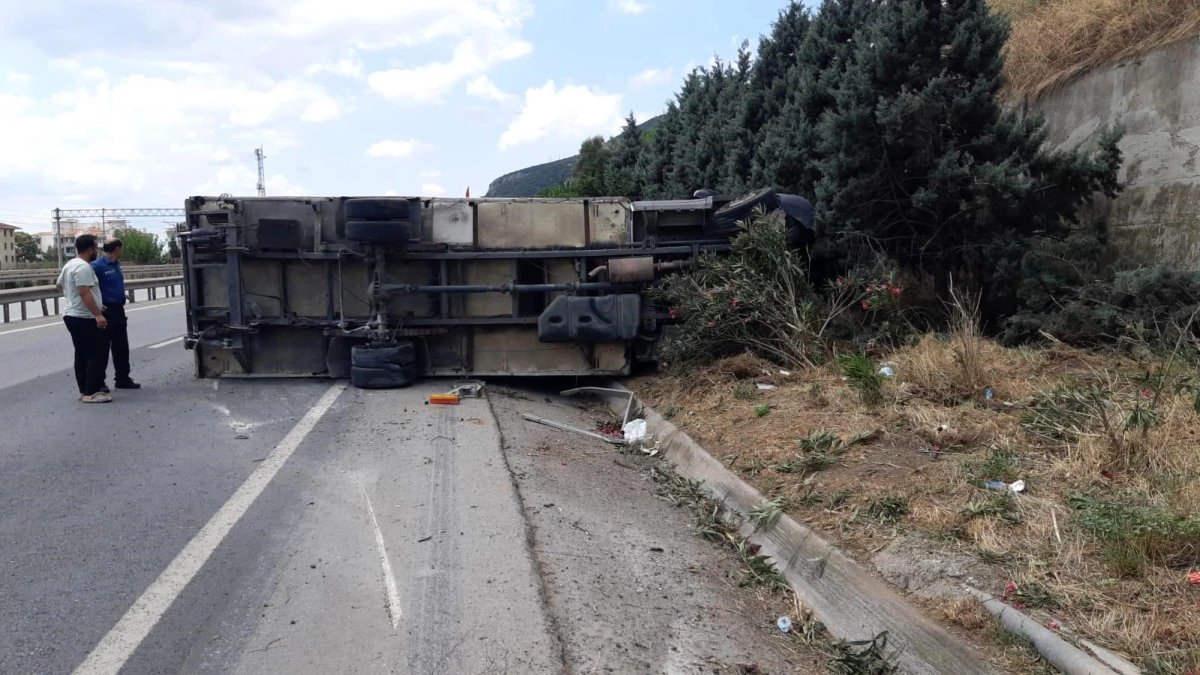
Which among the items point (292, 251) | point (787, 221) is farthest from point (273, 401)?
point (787, 221)

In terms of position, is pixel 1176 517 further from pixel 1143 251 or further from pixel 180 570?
pixel 1143 251

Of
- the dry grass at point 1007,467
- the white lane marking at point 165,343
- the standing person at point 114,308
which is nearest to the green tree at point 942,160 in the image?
the dry grass at point 1007,467

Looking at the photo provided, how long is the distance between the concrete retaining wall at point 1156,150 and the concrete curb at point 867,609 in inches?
225

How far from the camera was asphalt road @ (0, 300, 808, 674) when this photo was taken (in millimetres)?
4027

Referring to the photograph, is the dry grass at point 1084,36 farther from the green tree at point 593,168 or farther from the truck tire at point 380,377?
the green tree at point 593,168

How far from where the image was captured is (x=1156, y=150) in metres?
9.46

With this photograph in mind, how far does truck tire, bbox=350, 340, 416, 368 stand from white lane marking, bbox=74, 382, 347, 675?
9.11ft

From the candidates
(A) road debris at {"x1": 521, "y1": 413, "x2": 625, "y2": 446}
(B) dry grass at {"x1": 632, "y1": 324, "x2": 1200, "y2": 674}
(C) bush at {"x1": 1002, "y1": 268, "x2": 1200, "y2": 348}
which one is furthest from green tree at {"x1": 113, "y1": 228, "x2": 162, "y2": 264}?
(B) dry grass at {"x1": 632, "y1": 324, "x2": 1200, "y2": 674}

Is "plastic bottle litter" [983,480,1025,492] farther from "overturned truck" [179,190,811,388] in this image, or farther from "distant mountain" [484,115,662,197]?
"distant mountain" [484,115,662,197]

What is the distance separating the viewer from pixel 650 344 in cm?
1057

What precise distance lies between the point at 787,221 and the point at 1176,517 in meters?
6.73

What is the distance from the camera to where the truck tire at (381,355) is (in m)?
10.1

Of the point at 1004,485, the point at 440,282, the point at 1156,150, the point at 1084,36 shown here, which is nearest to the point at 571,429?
the point at 440,282

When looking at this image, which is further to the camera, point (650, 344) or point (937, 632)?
point (650, 344)
